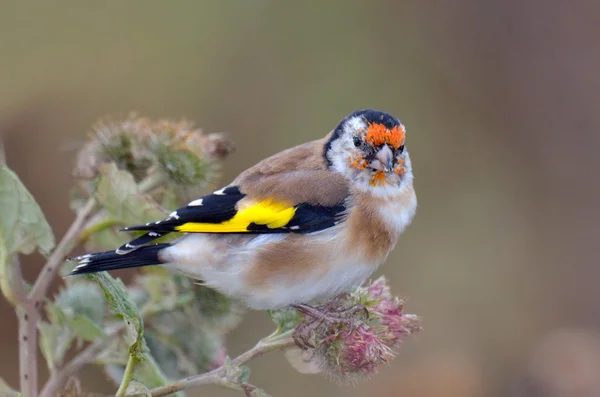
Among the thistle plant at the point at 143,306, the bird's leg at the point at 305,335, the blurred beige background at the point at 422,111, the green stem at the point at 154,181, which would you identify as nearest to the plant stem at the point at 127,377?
the thistle plant at the point at 143,306

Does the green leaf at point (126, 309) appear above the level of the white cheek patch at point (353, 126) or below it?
below

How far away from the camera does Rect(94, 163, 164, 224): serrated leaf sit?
335 cm

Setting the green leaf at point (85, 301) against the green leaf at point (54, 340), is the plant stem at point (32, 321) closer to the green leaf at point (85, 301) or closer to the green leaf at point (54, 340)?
the green leaf at point (54, 340)

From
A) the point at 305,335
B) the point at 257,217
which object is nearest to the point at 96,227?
the point at 257,217

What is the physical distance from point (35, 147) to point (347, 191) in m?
3.75

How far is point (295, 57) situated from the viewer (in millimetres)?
7582

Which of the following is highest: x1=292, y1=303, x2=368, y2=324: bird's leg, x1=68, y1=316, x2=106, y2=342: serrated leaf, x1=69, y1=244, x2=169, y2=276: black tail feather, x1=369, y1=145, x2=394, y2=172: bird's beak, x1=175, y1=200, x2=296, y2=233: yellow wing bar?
x1=369, y1=145, x2=394, y2=172: bird's beak

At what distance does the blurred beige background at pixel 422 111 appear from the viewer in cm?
667

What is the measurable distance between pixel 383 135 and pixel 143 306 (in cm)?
149

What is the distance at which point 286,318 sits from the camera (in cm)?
355

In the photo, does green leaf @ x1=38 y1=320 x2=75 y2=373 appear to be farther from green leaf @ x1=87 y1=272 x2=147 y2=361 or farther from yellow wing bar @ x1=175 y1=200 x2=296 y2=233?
yellow wing bar @ x1=175 y1=200 x2=296 y2=233

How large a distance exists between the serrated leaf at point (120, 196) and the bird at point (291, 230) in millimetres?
124

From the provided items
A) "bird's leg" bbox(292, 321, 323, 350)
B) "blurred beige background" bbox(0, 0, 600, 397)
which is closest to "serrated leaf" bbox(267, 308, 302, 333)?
"bird's leg" bbox(292, 321, 323, 350)

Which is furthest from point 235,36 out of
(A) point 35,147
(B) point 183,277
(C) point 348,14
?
(B) point 183,277
